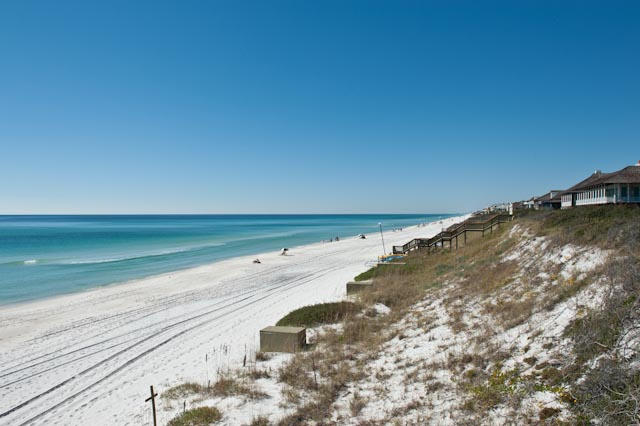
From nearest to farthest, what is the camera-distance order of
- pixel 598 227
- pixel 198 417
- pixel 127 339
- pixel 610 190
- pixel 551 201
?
pixel 198 417
pixel 598 227
pixel 127 339
pixel 610 190
pixel 551 201

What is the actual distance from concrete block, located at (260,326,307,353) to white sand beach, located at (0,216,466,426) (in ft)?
2.11

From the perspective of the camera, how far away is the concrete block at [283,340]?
35.2ft

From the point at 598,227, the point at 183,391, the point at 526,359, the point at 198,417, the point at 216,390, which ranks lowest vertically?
the point at 183,391

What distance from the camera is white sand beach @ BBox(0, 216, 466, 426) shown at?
9297 mm

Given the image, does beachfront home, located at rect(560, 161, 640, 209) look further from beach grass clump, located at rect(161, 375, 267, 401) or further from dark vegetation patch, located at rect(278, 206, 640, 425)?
beach grass clump, located at rect(161, 375, 267, 401)

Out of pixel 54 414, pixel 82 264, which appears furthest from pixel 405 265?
pixel 82 264

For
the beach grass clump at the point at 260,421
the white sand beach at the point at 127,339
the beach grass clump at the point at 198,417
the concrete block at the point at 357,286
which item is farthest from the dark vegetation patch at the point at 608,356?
the concrete block at the point at 357,286

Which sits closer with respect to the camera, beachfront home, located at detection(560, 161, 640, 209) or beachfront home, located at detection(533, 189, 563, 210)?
beachfront home, located at detection(560, 161, 640, 209)

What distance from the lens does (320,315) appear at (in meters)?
13.9

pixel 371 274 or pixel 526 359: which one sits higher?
pixel 526 359

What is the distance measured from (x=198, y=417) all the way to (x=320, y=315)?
7.34 m

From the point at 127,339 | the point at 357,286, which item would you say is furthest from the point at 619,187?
the point at 127,339

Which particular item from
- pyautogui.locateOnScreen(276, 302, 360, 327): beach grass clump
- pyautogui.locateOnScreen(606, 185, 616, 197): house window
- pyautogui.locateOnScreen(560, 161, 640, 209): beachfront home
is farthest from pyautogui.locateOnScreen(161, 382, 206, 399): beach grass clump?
pyautogui.locateOnScreen(606, 185, 616, 197): house window

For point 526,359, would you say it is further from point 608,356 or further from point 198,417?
point 198,417
